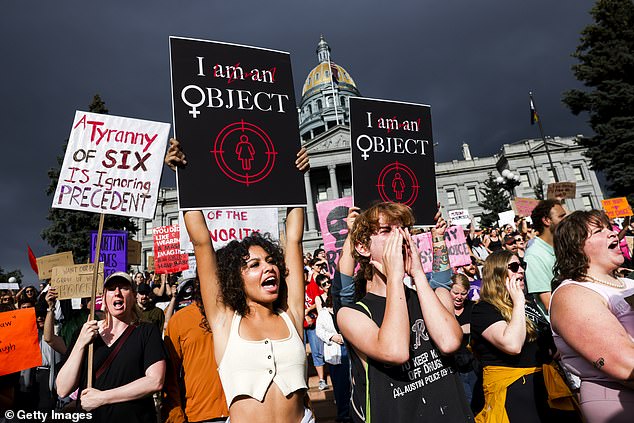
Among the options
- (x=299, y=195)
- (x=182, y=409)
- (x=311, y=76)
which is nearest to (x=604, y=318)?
(x=299, y=195)

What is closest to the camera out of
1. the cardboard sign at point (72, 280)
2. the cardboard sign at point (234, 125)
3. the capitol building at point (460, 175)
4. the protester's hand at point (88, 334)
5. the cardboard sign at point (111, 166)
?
the protester's hand at point (88, 334)

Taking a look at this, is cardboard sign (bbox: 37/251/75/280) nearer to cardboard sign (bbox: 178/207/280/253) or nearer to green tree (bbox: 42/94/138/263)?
cardboard sign (bbox: 178/207/280/253)

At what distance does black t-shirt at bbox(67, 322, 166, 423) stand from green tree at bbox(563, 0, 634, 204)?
28.2m

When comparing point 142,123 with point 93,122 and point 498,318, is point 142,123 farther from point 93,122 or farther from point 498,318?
point 498,318

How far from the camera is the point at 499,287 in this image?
334 cm

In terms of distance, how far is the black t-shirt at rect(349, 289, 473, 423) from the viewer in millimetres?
1964

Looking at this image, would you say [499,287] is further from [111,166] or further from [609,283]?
[111,166]

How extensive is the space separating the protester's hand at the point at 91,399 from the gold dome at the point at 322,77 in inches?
3509

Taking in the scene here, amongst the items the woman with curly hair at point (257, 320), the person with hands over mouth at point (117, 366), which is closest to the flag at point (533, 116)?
the woman with curly hair at point (257, 320)

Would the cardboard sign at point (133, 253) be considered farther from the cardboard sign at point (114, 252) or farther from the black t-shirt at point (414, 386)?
the black t-shirt at point (414, 386)

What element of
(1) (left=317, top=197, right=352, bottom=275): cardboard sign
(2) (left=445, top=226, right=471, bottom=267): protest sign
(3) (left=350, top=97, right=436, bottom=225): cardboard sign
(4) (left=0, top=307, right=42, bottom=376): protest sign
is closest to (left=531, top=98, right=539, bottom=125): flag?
(2) (left=445, top=226, right=471, bottom=267): protest sign

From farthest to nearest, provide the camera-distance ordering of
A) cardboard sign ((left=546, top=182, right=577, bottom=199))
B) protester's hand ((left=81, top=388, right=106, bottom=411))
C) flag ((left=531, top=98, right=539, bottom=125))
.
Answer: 1. flag ((left=531, top=98, right=539, bottom=125))
2. cardboard sign ((left=546, top=182, right=577, bottom=199))
3. protester's hand ((left=81, top=388, right=106, bottom=411))

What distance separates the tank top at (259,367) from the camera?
7.34 feet

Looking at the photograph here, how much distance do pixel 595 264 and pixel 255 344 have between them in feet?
6.67
